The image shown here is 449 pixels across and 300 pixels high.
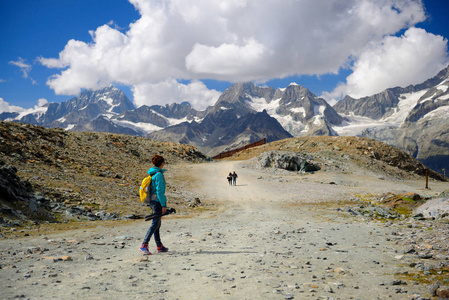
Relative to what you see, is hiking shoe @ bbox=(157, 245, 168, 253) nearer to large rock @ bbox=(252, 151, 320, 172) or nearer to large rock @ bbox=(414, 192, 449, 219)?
large rock @ bbox=(414, 192, 449, 219)

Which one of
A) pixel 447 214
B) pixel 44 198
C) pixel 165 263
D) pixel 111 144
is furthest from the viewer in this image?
pixel 111 144

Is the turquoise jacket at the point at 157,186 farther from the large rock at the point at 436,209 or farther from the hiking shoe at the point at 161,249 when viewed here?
the large rock at the point at 436,209

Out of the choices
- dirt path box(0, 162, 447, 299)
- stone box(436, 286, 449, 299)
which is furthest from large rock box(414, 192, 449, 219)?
stone box(436, 286, 449, 299)

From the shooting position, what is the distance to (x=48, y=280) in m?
6.75

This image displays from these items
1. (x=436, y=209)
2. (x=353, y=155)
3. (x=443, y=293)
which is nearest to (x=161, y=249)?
(x=443, y=293)

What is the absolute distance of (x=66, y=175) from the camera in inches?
1021

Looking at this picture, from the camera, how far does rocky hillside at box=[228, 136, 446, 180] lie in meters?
56.7

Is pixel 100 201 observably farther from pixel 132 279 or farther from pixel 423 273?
pixel 423 273

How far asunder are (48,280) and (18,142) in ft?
98.8

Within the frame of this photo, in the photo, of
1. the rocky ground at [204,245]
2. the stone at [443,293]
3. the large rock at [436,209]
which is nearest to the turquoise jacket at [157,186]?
the rocky ground at [204,245]

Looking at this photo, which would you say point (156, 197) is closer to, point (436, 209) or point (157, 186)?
point (157, 186)

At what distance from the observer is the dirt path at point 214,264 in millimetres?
6297

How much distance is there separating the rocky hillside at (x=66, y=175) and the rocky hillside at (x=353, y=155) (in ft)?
99.8

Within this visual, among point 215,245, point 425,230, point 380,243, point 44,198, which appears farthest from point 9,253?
point 425,230
